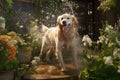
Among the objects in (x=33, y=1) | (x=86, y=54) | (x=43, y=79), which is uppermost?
(x=33, y=1)

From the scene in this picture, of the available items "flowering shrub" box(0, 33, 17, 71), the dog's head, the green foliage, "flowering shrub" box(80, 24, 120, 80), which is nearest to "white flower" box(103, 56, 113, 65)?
"flowering shrub" box(80, 24, 120, 80)

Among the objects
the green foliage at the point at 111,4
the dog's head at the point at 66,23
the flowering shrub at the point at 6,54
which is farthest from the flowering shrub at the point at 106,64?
the green foliage at the point at 111,4

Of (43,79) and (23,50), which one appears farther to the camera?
(23,50)

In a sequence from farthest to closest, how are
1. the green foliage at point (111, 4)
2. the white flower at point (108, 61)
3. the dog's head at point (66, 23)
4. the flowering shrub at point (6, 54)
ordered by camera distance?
the green foliage at point (111, 4)
the dog's head at point (66, 23)
the flowering shrub at point (6, 54)
the white flower at point (108, 61)

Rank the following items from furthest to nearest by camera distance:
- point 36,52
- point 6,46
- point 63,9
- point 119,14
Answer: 1. point 63,9
2. point 119,14
3. point 36,52
4. point 6,46

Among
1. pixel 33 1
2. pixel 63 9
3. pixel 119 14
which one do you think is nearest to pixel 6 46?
pixel 119 14

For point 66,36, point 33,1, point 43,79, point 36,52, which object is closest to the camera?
point 43,79

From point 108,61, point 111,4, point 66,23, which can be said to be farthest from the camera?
point 111,4

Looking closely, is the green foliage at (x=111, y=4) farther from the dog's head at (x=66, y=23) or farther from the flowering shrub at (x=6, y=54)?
the flowering shrub at (x=6, y=54)

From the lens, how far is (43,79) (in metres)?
5.52

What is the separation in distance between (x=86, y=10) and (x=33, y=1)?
92.4 inches

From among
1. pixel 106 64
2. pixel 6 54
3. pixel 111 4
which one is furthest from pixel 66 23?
pixel 111 4

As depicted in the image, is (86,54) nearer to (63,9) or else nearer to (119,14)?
(119,14)

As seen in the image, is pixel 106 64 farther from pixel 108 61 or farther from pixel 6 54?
pixel 6 54
